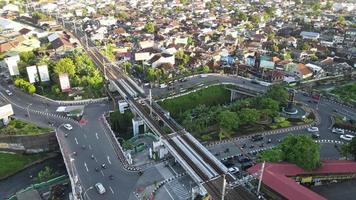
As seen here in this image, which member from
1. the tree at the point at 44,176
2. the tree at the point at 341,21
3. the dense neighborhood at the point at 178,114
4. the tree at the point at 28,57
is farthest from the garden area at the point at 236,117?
the tree at the point at 341,21

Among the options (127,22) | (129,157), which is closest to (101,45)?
(127,22)

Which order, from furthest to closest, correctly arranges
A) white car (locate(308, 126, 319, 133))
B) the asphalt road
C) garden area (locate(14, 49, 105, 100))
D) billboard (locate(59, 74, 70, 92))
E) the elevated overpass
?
1. garden area (locate(14, 49, 105, 100))
2. billboard (locate(59, 74, 70, 92))
3. white car (locate(308, 126, 319, 133))
4. the asphalt road
5. the elevated overpass

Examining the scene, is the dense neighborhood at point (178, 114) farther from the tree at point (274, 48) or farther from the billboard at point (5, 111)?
the tree at point (274, 48)

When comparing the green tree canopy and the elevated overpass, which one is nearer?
the elevated overpass

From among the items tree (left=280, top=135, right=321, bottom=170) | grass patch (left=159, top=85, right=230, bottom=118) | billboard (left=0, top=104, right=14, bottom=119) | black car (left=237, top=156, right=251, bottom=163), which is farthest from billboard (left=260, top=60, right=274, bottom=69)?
billboard (left=0, top=104, right=14, bottom=119)

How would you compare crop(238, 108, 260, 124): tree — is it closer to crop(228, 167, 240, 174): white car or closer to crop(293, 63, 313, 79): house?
crop(228, 167, 240, 174): white car

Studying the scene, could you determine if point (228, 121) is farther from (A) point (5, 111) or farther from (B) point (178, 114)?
(A) point (5, 111)
